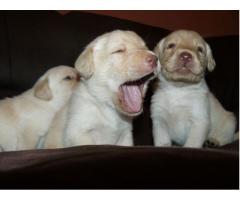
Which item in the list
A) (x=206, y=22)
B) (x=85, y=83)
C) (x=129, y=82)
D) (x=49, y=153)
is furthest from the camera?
(x=206, y=22)

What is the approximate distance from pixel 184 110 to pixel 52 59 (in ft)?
4.69

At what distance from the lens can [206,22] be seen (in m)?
6.13

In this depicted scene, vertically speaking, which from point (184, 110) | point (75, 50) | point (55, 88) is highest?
point (75, 50)

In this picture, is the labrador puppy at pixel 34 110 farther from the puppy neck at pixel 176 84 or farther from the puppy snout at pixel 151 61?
the puppy snout at pixel 151 61

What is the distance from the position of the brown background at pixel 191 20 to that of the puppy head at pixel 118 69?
→ 9.00 feet

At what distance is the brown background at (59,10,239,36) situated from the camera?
5773mm

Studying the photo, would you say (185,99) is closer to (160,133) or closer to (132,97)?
(160,133)

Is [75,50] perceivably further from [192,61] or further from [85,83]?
[192,61]

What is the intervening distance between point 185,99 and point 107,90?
2.92ft

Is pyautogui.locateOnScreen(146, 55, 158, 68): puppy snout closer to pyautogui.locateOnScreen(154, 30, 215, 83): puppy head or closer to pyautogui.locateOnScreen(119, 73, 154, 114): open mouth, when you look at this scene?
pyautogui.locateOnScreen(119, 73, 154, 114): open mouth

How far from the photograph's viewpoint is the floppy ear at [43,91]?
11.2ft

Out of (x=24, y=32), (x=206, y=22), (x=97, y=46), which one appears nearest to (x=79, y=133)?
(x=97, y=46)

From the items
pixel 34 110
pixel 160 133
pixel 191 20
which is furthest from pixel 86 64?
pixel 191 20

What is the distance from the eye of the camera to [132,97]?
290cm
